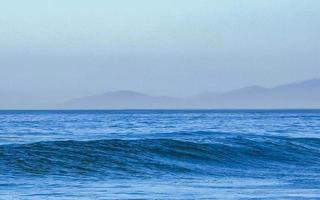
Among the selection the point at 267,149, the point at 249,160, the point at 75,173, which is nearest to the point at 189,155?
the point at 249,160

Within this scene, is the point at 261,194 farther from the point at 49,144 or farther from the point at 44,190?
the point at 49,144

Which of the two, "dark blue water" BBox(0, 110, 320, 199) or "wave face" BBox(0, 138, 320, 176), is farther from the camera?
"wave face" BBox(0, 138, 320, 176)

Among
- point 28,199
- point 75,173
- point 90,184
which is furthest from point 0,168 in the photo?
point 28,199

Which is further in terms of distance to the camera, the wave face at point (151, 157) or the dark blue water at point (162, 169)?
the wave face at point (151, 157)

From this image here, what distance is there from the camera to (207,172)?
29.7 m

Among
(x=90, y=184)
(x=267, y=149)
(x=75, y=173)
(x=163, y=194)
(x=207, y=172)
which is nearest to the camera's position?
(x=163, y=194)

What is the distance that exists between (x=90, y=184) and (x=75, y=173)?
3.45m

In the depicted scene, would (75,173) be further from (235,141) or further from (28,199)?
(235,141)

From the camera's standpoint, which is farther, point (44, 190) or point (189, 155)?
point (189, 155)

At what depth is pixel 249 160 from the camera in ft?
115

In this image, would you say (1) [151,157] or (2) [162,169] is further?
(1) [151,157]

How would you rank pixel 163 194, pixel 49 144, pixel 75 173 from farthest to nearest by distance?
pixel 49 144 → pixel 75 173 → pixel 163 194

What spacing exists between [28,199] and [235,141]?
21.4 metres

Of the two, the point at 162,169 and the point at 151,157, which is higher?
the point at 151,157
